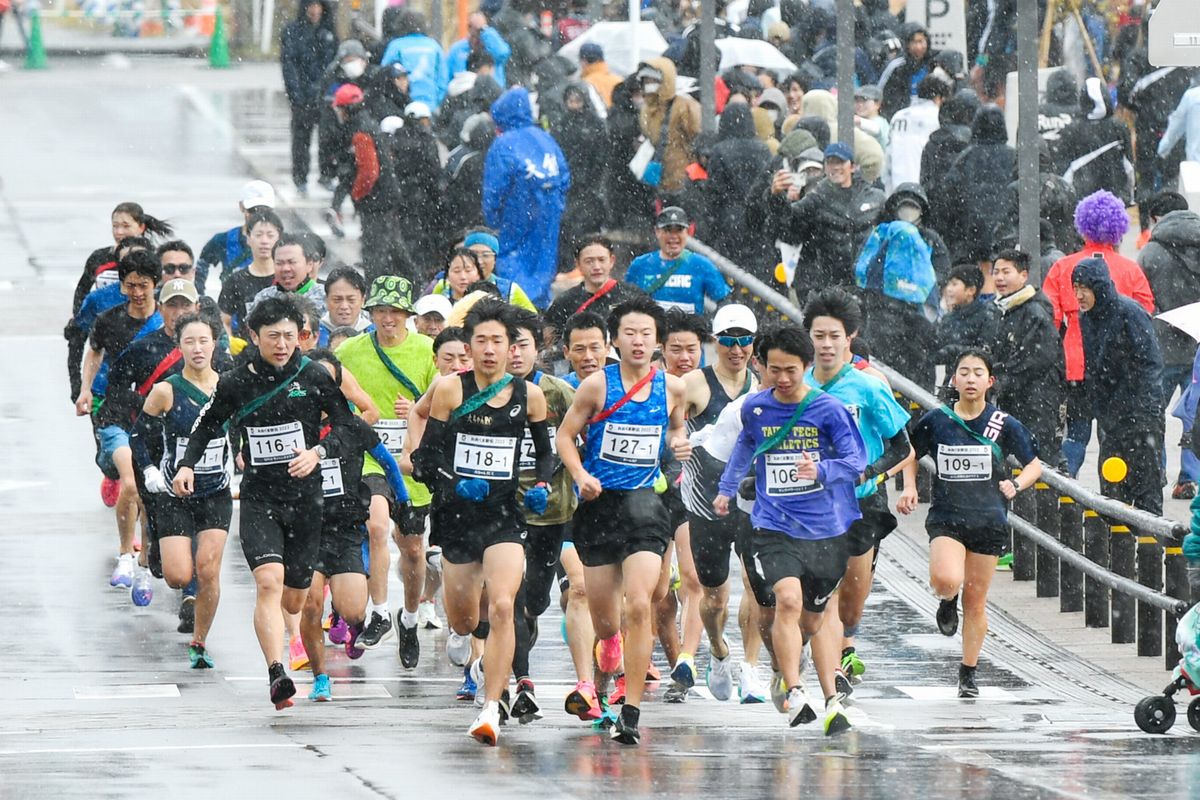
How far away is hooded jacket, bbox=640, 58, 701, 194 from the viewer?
75.9 ft

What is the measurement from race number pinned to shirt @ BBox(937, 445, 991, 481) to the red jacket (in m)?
3.34

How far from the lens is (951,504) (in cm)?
1269

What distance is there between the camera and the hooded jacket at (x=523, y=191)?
21281 mm

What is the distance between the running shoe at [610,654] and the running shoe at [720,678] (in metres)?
0.64

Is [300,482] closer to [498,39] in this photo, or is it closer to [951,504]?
[951,504]

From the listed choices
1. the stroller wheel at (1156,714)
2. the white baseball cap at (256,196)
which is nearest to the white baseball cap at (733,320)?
the stroller wheel at (1156,714)

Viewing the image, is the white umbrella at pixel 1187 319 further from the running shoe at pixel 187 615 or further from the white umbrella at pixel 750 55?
the white umbrella at pixel 750 55

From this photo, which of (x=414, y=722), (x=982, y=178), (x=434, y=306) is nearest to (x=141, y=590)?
(x=434, y=306)

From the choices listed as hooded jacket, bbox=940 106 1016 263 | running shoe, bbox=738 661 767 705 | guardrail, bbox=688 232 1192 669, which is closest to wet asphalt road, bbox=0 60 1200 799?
running shoe, bbox=738 661 767 705

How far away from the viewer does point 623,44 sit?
2962 centimetres

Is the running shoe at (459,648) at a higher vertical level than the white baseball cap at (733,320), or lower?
lower

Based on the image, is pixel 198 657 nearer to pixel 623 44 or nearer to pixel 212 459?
pixel 212 459

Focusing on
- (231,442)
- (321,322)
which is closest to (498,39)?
(321,322)

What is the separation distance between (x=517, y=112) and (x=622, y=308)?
980 cm
